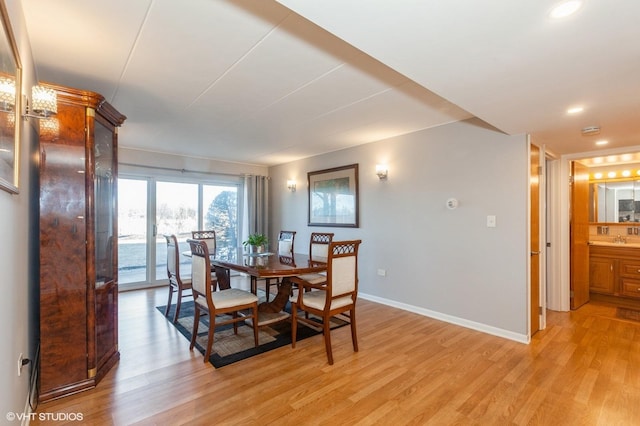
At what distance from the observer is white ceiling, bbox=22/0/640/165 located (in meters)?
1.35

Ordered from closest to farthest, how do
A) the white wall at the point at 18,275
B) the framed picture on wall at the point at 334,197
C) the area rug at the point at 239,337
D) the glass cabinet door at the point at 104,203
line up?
the white wall at the point at 18,275, the glass cabinet door at the point at 104,203, the area rug at the point at 239,337, the framed picture on wall at the point at 334,197

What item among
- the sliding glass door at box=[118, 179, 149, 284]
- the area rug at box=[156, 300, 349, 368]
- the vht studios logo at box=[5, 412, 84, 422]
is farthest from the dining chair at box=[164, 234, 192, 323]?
the sliding glass door at box=[118, 179, 149, 284]

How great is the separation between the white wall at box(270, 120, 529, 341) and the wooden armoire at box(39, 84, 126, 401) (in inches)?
131

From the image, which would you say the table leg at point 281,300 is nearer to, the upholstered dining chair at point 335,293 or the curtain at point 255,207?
the upholstered dining chair at point 335,293

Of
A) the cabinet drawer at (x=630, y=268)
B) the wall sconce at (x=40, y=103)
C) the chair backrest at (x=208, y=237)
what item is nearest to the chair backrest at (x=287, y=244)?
the chair backrest at (x=208, y=237)

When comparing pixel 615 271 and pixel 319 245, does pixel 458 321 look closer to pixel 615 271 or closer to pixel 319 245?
pixel 319 245

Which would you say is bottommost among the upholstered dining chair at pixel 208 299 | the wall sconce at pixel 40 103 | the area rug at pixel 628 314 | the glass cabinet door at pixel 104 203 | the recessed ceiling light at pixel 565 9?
the area rug at pixel 628 314

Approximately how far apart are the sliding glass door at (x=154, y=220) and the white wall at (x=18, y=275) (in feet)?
9.52

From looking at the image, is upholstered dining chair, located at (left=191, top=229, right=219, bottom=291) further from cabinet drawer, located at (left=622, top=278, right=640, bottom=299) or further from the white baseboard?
cabinet drawer, located at (left=622, top=278, right=640, bottom=299)

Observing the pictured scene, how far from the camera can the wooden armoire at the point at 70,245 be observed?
6.64ft

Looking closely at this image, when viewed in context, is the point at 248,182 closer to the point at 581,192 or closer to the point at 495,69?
the point at 495,69

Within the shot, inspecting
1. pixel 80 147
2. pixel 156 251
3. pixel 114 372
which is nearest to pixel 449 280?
pixel 114 372

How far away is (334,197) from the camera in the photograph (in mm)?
5129

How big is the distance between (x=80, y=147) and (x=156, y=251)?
11.9 feet
